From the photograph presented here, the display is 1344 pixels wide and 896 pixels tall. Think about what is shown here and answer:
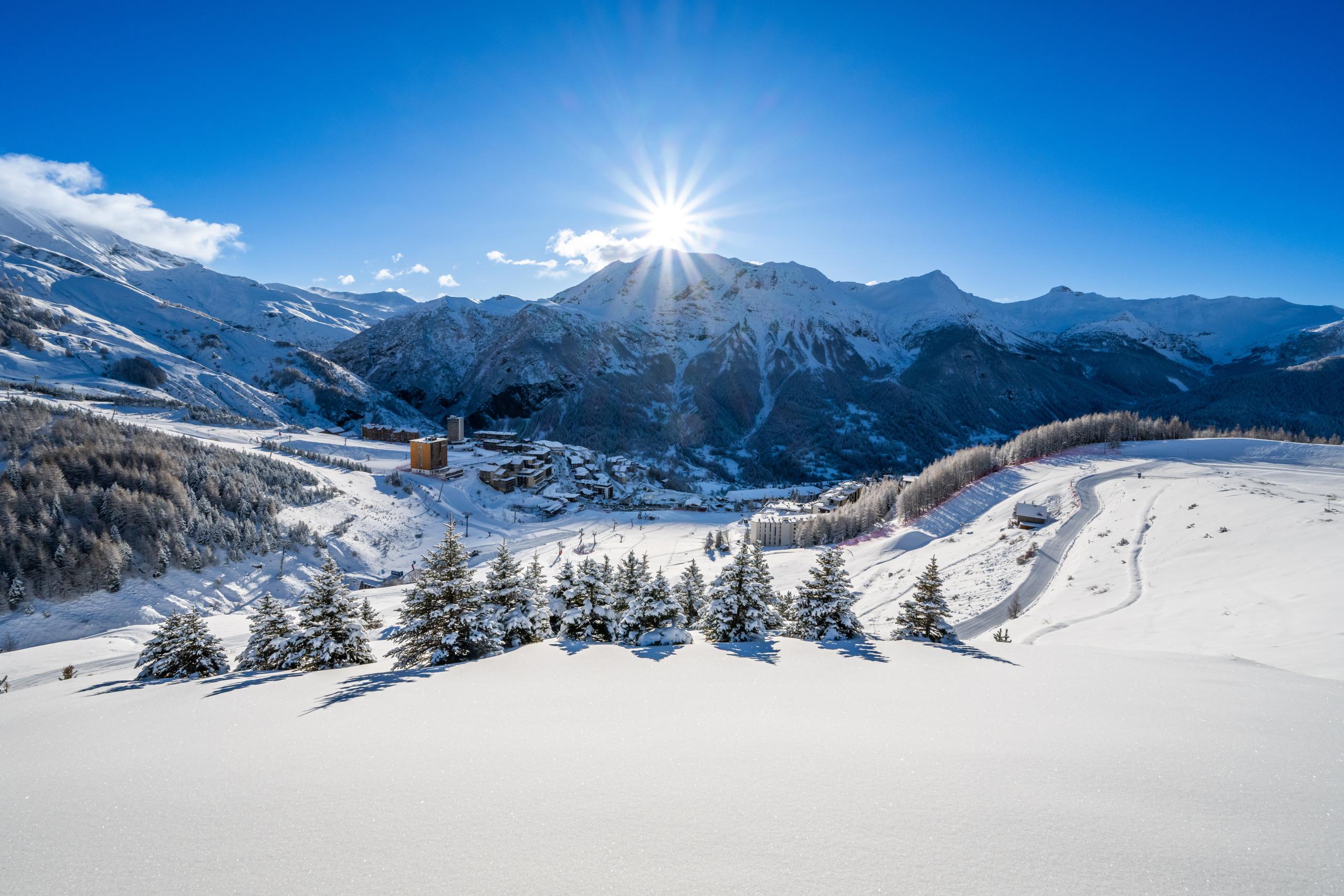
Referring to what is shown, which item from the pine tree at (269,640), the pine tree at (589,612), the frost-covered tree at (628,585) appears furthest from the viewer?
the frost-covered tree at (628,585)

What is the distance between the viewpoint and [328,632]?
13.5 meters

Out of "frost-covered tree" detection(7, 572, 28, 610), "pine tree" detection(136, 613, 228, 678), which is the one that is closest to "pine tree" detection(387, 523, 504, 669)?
"pine tree" detection(136, 613, 228, 678)

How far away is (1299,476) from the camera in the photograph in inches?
1364

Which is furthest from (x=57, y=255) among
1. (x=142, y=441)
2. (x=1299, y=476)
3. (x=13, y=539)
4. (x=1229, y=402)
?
(x=1229, y=402)

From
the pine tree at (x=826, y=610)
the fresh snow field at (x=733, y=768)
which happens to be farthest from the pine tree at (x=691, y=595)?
the fresh snow field at (x=733, y=768)

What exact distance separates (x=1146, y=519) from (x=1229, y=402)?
20939cm

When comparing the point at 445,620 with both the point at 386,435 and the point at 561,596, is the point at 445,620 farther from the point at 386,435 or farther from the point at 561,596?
the point at 386,435

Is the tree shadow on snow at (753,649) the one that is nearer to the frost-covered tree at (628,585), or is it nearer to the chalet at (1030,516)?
the frost-covered tree at (628,585)

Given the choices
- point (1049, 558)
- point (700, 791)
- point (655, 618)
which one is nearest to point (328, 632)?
point (655, 618)

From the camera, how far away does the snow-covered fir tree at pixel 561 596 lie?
15.8 meters

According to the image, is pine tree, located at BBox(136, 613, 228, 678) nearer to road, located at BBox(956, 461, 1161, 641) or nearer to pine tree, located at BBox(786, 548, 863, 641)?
pine tree, located at BBox(786, 548, 863, 641)

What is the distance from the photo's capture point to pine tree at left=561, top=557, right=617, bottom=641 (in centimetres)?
1533

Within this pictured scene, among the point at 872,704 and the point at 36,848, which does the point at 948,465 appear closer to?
the point at 872,704

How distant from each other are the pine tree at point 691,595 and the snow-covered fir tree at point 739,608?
317 centimetres
